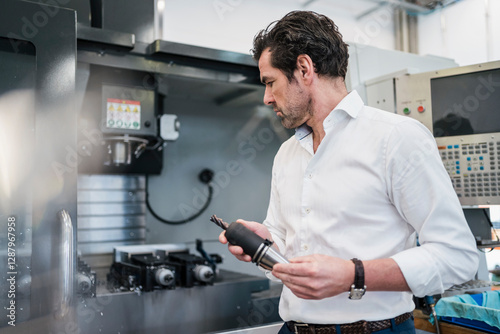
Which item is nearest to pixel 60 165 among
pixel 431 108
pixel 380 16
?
pixel 431 108

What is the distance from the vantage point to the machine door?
1267 mm

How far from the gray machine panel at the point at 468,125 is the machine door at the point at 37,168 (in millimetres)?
1412

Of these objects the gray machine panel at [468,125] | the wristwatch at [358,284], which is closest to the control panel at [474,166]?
the gray machine panel at [468,125]

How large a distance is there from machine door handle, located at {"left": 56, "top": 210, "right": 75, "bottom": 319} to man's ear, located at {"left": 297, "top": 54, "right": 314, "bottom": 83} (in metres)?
0.80

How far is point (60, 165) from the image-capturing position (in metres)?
1.33

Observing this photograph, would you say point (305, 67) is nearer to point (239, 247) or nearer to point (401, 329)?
point (239, 247)

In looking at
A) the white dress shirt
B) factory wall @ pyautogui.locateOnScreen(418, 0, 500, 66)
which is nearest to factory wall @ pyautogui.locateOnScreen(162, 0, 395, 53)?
factory wall @ pyautogui.locateOnScreen(418, 0, 500, 66)

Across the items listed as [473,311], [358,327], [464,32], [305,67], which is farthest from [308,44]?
[464,32]

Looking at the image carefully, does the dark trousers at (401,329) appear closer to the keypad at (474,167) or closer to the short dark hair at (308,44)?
the short dark hair at (308,44)

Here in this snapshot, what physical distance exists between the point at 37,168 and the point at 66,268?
313 millimetres

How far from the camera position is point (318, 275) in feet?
2.58

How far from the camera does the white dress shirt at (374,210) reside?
85 centimetres

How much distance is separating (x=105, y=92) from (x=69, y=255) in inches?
34.7

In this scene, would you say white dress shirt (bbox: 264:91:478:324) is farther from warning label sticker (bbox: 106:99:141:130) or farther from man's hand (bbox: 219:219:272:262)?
warning label sticker (bbox: 106:99:141:130)
